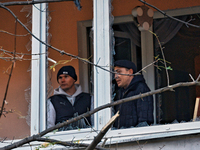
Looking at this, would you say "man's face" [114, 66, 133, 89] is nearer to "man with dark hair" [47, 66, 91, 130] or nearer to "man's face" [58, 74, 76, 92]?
"man with dark hair" [47, 66, 91, 130]

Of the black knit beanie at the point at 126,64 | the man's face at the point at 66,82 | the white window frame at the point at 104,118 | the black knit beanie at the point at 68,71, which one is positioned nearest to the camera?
the white window frame at the point at 104,118

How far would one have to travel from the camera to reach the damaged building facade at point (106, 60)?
3.21 m

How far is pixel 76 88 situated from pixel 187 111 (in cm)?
112

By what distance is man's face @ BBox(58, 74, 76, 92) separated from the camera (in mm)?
3846

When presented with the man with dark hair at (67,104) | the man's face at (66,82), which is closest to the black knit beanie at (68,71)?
the man's face at (66,82)

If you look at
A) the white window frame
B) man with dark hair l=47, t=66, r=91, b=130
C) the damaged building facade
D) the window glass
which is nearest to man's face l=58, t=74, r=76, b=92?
man with dark hair l=47, t=66, r=91, b=130

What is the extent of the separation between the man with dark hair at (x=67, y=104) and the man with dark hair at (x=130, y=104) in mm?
304

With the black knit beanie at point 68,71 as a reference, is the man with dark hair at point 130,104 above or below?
below

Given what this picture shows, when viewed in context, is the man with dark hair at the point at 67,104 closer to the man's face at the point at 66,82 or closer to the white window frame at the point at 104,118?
the man's face at the point at 66,82

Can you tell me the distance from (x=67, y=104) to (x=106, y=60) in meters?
0.65

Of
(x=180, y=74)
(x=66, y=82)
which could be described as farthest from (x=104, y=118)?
(x=180, y=74)

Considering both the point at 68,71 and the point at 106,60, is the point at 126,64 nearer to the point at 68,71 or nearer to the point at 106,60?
the point at 106,60

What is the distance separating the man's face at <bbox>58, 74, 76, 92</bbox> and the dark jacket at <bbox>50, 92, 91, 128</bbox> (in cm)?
21

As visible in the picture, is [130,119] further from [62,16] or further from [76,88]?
[62,16]
